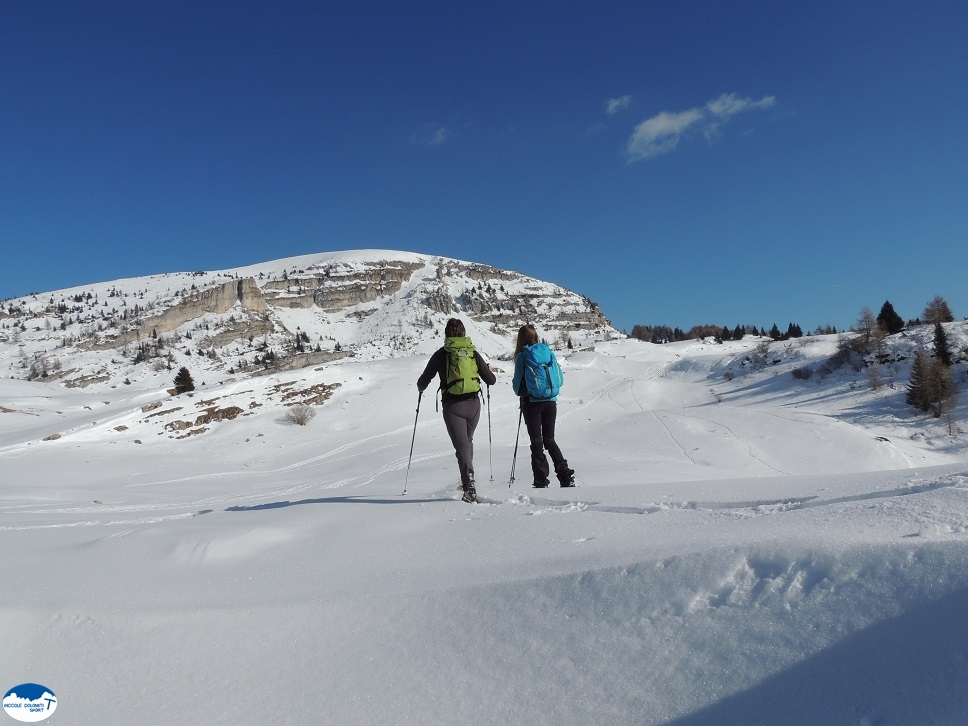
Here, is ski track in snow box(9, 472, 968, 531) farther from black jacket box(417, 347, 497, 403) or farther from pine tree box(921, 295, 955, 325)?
pine tree box(921, 295, 955, 325)

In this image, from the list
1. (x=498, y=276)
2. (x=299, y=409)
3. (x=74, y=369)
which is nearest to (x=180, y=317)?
(x=74, y=369)

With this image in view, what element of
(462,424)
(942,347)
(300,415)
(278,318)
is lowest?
(942,347)

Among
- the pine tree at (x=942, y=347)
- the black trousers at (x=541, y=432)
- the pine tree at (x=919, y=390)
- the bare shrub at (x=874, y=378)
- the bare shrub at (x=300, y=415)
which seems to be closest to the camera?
the black trousers at (x=541, y=432)

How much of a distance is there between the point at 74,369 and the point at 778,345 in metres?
131

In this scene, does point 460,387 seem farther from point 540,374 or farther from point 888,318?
point 888,318

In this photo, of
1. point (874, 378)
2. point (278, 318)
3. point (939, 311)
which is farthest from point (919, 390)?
point (278, 318)

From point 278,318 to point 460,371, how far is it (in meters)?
170

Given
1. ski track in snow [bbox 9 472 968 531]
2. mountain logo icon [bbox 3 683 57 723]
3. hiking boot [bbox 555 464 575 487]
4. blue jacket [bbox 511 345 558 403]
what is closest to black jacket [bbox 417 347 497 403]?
blue jacket [bbox 511 345 558 403]

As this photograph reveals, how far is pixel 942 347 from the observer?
101ft

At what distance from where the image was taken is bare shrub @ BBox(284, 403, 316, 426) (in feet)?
→ 74.2

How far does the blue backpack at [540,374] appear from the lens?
21.1ft

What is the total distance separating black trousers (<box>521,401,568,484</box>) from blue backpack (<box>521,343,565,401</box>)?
0.40ft

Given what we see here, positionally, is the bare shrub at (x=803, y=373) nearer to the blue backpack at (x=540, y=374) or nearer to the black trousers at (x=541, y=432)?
the black trousers at (x=541, y=432)

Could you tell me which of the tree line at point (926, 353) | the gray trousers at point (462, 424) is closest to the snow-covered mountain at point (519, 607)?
the gray trousers at point (462, 424)
